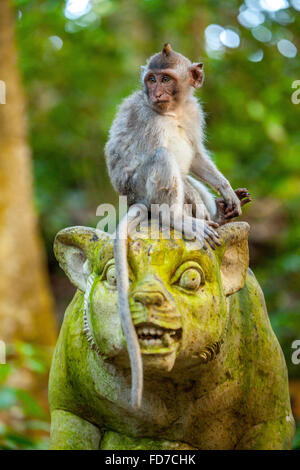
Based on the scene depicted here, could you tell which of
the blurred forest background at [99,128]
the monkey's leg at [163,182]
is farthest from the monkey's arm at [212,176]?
the blurred forest background at [99,128]

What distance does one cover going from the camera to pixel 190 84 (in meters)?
3.65

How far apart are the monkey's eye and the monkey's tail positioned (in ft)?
0.67

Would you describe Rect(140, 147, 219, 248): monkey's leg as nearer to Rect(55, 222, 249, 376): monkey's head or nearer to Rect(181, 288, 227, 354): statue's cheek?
Rect(55, 222, 249, 376): monkey's head

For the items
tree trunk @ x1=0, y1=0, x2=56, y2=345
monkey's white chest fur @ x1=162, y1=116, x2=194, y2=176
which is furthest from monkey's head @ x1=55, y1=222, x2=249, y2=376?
tree trunk @ x1=0, y1=0, x2=56, y2=345

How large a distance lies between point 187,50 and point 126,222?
23.3 feet

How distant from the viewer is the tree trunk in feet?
22.1

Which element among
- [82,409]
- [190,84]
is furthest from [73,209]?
[82,409]

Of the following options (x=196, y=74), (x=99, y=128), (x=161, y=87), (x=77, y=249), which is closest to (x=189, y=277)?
(x=77, y=249)

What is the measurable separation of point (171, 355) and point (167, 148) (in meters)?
1.46

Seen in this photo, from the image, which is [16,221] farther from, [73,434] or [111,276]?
[111,276]

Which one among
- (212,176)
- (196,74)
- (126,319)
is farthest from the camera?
(196,74)

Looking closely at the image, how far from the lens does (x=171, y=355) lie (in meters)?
2.02

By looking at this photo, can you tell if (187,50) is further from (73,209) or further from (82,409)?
(82,409)

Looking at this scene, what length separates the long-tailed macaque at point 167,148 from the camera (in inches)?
120
